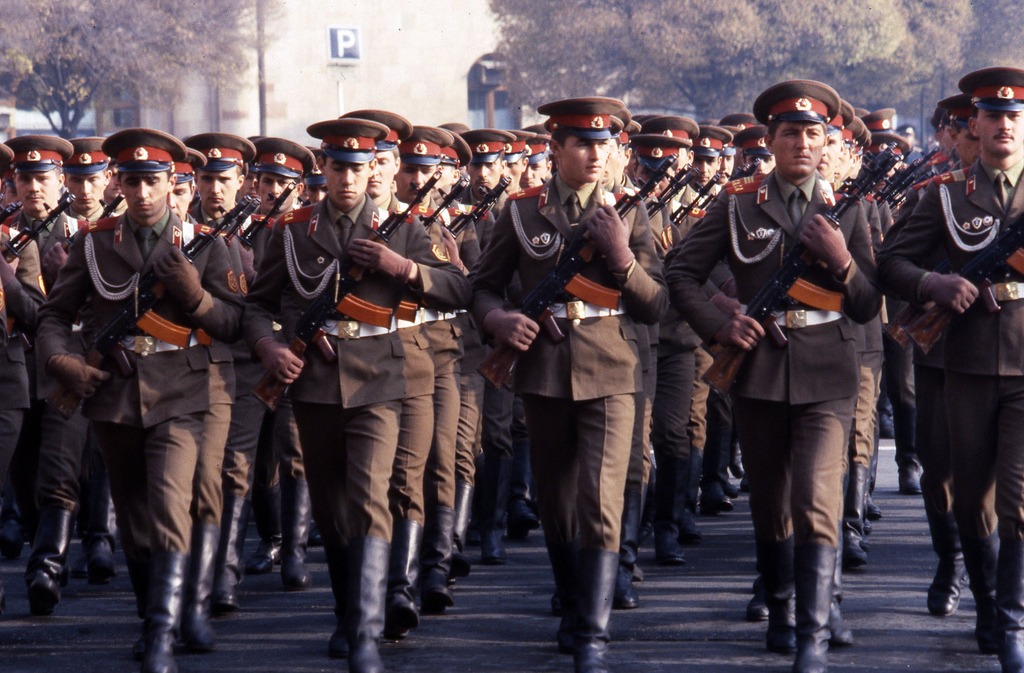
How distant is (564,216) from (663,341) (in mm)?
2254

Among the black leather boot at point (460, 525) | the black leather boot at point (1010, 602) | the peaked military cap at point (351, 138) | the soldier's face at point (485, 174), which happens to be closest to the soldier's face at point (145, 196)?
the peaked military cap at point (351, 138)

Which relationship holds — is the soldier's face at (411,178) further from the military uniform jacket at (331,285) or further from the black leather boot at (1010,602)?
the black leather boot at (1010,602)

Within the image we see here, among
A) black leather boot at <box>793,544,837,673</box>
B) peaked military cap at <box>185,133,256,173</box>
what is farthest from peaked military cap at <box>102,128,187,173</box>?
black leather boot at <box>793,544,837,673</box>

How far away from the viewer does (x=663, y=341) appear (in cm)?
836

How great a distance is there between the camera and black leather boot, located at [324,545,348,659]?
20.8 feet

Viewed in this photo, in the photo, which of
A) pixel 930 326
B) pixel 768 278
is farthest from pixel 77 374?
pixel 930 326

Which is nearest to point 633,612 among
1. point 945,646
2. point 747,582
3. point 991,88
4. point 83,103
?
point 747,582

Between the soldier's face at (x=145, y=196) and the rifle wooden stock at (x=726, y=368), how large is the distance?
238 cm

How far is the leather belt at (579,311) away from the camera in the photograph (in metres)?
6.17

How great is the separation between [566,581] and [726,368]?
3.68 ft

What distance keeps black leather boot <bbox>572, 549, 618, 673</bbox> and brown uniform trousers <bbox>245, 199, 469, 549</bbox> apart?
80 cm

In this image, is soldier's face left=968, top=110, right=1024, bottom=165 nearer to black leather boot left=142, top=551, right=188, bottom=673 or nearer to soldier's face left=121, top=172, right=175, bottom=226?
soldier's face left=121, top=172, right=175, bottom=226

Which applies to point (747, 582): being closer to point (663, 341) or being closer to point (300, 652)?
point (663, 341)

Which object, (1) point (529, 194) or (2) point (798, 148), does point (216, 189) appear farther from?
(2) point (798, 148)
